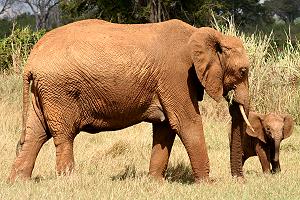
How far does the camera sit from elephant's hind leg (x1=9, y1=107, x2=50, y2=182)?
8.26 m

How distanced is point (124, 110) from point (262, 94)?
767cm

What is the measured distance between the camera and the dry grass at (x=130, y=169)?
712cm

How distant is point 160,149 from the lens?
8.84 metres

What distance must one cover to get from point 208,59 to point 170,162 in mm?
2652

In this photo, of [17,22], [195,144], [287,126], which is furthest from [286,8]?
[195,144]

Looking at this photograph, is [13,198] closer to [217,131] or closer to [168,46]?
[168,46]

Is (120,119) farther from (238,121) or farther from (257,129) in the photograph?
(257,129)

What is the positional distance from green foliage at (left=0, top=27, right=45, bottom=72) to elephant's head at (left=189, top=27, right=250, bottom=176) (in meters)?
10.1

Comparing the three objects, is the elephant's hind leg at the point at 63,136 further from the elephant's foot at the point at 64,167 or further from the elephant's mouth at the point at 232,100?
the elephant's mouth at the point at 232,100

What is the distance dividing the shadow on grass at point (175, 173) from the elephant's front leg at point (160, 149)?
0.91 ft

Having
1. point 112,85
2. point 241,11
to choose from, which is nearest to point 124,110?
point 112,85

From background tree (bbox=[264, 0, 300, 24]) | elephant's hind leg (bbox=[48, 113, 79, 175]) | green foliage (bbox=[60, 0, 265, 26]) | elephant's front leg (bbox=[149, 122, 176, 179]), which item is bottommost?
background tree (bbox=[264, 0, 300, 24])

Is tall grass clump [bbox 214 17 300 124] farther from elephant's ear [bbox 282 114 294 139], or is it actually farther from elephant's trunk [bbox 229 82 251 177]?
elephant's trunk [bbox 229 82 251 177]

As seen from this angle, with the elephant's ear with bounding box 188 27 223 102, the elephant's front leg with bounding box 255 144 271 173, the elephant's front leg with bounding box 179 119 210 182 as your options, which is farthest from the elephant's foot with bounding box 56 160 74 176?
the elephant's front leg with bounding box 255 144 271 173
